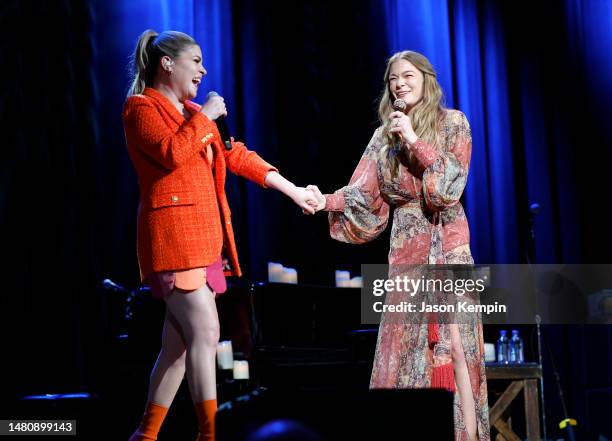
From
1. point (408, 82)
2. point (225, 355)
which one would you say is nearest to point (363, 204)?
point (408, 82)

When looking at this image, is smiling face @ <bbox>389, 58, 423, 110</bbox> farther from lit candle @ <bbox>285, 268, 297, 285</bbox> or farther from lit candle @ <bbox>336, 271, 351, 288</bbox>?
lit candle @ <bbox>336, 271, 351, 288</bbox>

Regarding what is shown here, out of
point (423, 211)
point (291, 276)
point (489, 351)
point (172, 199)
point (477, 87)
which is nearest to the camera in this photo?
point (172, 199)

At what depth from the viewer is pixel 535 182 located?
5.70 meters

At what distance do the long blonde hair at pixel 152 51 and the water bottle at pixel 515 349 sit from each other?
3.12 m

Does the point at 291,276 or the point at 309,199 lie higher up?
the point at 309,199

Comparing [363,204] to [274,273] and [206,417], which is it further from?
[274,273]

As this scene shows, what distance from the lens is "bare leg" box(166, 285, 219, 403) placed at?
244cm

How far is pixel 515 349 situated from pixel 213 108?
3.08 metres

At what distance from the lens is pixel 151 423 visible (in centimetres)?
251

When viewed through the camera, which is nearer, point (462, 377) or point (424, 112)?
point (462, 377)

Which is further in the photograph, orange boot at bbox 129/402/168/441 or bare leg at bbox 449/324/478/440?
bare leg at bbox 449/324/478/440

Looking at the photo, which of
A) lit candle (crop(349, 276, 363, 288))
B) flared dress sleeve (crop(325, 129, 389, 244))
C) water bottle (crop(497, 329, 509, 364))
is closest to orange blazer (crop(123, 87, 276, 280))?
flared dress sleeve (crop(325, 129, 389, 244))

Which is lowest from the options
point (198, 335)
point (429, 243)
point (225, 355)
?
point (225, 355)

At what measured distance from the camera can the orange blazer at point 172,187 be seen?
2.50 m
